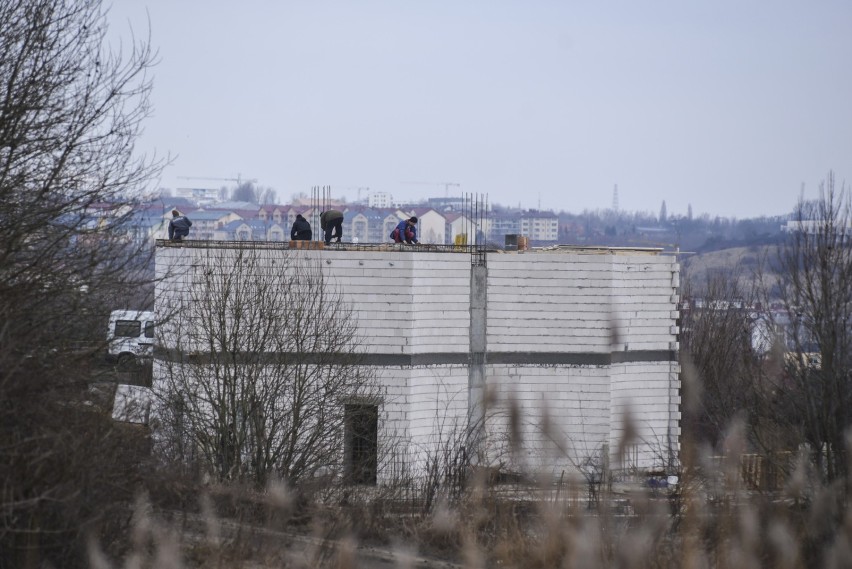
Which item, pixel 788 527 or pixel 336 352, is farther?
pixel 336 352

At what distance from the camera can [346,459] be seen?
80.8ft

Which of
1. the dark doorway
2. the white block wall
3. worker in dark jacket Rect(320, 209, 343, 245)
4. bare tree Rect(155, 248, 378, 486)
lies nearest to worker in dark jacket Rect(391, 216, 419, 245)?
worker in dark jacket Rect(320, 209, 343, 245)

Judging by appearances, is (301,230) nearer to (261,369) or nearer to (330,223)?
(330,223)

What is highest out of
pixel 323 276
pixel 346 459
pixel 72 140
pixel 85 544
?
pixel 72 140

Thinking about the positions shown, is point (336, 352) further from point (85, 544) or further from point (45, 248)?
point (85, 544)

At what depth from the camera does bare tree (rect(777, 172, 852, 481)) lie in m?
18.4

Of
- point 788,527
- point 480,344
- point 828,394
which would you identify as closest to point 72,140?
point 788,527

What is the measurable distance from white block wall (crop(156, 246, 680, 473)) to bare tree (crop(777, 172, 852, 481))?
5933 millimetres

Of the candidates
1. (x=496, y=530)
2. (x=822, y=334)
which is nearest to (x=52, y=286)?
(x=496, y=530)

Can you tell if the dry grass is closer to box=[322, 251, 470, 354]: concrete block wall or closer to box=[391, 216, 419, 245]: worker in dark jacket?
box=[322, 251, 470, 354]: concrete block wall

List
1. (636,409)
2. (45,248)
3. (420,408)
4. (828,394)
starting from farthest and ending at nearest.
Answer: (636,409) < (420,408) < (828,394) < (45,248)

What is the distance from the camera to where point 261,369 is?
23484 millimetres

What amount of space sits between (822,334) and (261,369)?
441 inches

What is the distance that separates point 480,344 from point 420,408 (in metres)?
2.31
